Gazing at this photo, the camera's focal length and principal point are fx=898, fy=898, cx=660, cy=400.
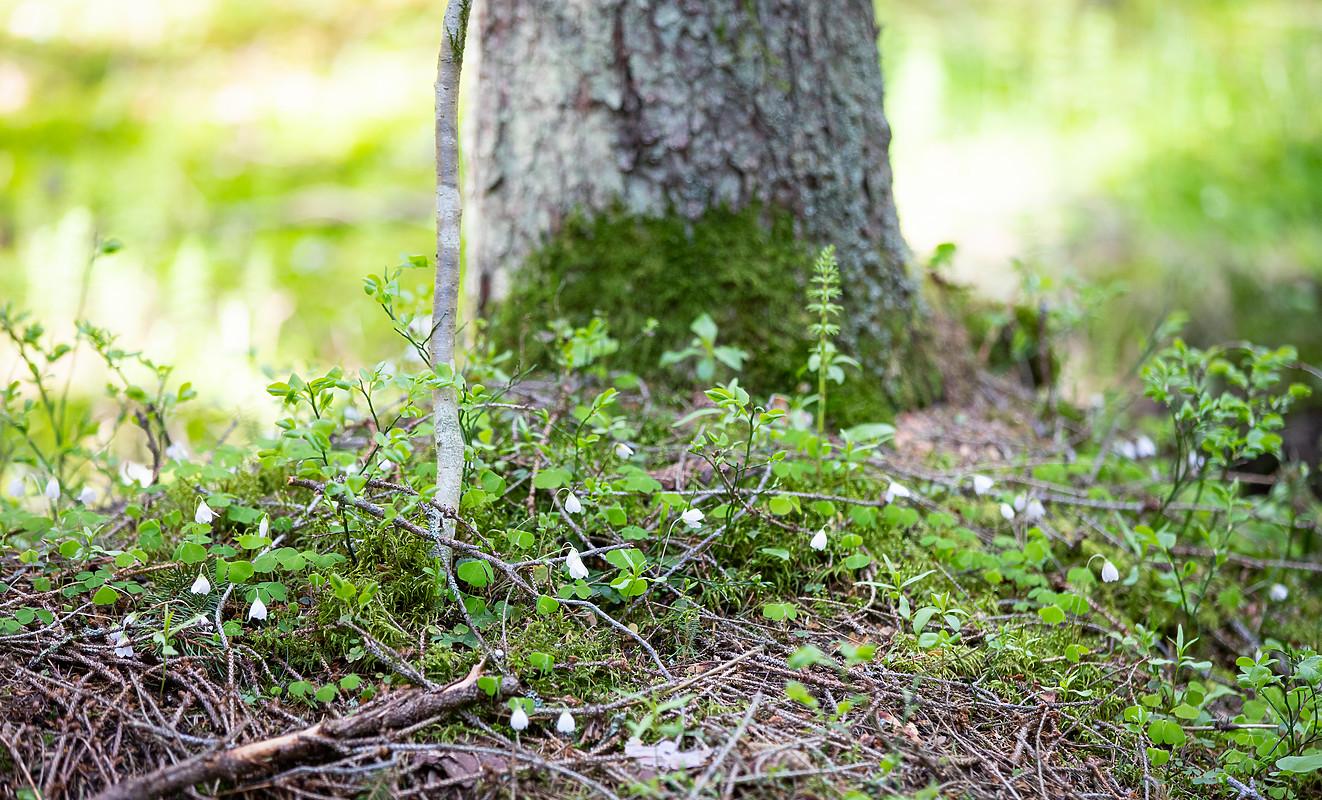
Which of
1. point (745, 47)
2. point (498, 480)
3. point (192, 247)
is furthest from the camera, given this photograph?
point (192, 247)

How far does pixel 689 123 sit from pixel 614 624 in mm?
1648

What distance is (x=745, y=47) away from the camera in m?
2.82

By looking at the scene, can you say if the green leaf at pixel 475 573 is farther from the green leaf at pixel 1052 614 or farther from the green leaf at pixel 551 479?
the green leaf at pixel 1052 614

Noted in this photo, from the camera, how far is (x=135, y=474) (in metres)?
2.42

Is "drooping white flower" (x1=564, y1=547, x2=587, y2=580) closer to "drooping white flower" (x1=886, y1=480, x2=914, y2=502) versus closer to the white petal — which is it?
the white petal

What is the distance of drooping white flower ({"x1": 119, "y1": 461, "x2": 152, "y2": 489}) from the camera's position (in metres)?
2.29

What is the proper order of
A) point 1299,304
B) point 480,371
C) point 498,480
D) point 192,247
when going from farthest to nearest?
point 192,247 → point 1299,304 → point 480,371 → point 498,480

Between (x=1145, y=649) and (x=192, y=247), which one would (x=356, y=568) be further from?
(x=192, y=247)

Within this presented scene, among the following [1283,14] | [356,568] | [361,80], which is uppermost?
[1283,14]

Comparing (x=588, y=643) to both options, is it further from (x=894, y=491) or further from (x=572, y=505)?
(x=894, y=491)

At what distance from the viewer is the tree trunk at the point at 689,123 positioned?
281 cm

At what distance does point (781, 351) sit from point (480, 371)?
39.9 inches

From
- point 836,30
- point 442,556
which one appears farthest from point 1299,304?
point 442,556

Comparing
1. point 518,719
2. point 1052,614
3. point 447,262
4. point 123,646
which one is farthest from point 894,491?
point 123,646
